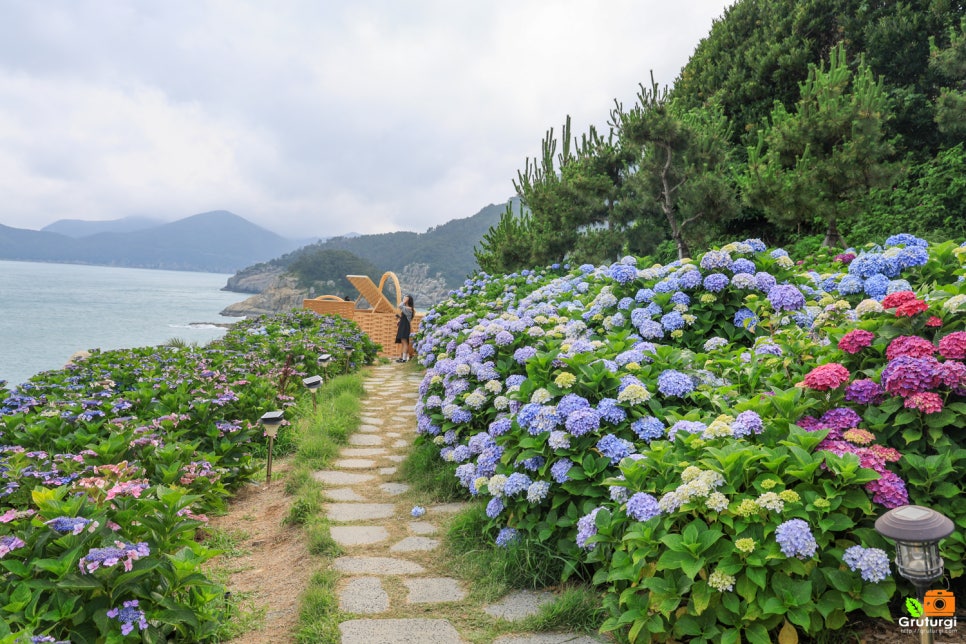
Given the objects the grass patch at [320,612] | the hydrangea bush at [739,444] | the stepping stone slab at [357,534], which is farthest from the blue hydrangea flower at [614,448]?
the stepping stone slab at [357,534]

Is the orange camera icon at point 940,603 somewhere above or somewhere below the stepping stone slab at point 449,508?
above

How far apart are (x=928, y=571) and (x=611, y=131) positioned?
9.72m

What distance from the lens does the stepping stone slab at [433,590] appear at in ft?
8.20

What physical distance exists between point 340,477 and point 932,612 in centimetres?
343

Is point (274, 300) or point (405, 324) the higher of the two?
point (274, 300)

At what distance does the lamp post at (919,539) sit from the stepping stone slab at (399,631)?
146 cm

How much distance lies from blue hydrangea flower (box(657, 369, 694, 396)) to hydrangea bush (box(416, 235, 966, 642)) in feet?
0.04

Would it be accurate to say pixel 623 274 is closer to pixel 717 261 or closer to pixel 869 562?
pixel 717 261

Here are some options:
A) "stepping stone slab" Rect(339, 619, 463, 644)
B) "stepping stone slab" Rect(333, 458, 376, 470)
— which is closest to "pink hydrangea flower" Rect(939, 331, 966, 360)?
"stepping stone slab" Rect(339, 619, 463, 644)

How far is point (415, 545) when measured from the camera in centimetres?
307

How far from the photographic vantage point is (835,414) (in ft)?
7.13

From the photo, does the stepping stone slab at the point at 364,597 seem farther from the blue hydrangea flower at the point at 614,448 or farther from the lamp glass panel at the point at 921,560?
the lamp glass panel at the point at 921,560

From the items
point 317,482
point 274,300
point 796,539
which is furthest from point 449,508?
point 274,300

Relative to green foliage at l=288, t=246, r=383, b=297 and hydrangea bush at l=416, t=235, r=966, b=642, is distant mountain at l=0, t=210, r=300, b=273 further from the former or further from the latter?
hydrangea bush at l=416, t=235, r=966, b=642
